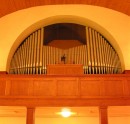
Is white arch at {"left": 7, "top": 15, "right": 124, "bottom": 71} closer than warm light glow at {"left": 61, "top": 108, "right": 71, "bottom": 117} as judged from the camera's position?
No

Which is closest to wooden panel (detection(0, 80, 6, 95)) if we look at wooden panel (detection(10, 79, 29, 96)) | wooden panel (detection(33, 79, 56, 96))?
wooden panel (detection(10, 79, 29, 96))

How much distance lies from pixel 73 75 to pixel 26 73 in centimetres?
185

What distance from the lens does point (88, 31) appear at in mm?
11133

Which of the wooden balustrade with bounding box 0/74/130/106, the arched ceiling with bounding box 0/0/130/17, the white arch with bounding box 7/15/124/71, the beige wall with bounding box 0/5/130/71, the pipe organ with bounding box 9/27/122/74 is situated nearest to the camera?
the wooden balustrade with bounding box 0/74/130/106

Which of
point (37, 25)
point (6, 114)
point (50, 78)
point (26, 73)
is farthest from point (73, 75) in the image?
point (6, 114)

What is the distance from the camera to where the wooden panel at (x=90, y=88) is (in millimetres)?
9234

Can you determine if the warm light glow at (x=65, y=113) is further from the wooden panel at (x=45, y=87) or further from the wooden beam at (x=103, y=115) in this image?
the wooden beam at (x=103, y=115)

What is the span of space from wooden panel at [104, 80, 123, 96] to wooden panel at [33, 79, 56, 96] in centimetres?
183

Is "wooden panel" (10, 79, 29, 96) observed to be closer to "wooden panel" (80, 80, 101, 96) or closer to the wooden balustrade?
the wooden balustrade

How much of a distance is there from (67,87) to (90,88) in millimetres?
802

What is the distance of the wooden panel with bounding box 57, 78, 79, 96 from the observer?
9227 millimetres

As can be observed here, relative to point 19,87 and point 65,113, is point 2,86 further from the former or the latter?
point 65,113

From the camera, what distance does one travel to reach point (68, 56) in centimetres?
1055

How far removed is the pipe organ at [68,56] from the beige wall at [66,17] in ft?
0.93
